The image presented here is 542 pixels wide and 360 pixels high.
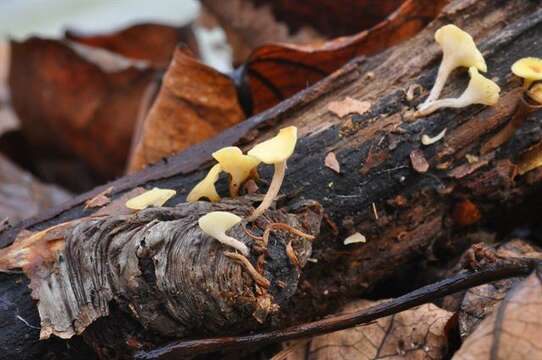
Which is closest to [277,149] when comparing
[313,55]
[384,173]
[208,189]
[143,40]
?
[208,189]

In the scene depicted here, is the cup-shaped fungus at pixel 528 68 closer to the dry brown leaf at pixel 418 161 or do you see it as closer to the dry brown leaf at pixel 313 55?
the dry brown leaf at pixel 418 161

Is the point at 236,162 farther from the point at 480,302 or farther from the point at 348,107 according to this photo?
the point at 480,302

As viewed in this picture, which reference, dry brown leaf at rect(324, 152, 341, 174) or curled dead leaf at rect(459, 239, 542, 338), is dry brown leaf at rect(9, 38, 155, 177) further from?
curled dead leaf at rect(459, 239, 542, 338)

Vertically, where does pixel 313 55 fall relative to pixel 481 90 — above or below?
above

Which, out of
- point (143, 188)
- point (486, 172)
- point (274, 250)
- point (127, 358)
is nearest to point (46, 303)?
point (127, 358)

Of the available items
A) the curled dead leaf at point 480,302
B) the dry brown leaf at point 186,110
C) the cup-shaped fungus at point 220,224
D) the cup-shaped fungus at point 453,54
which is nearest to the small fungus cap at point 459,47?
the cup-shaped fungus at point 453,54

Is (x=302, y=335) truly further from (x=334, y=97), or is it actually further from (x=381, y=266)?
(x=334, y=97)

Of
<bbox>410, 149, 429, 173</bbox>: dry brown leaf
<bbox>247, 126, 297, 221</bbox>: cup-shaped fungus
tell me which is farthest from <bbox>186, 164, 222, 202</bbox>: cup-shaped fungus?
<bbox>410, 149, 429, 173</bbox>: dry brown leaf
